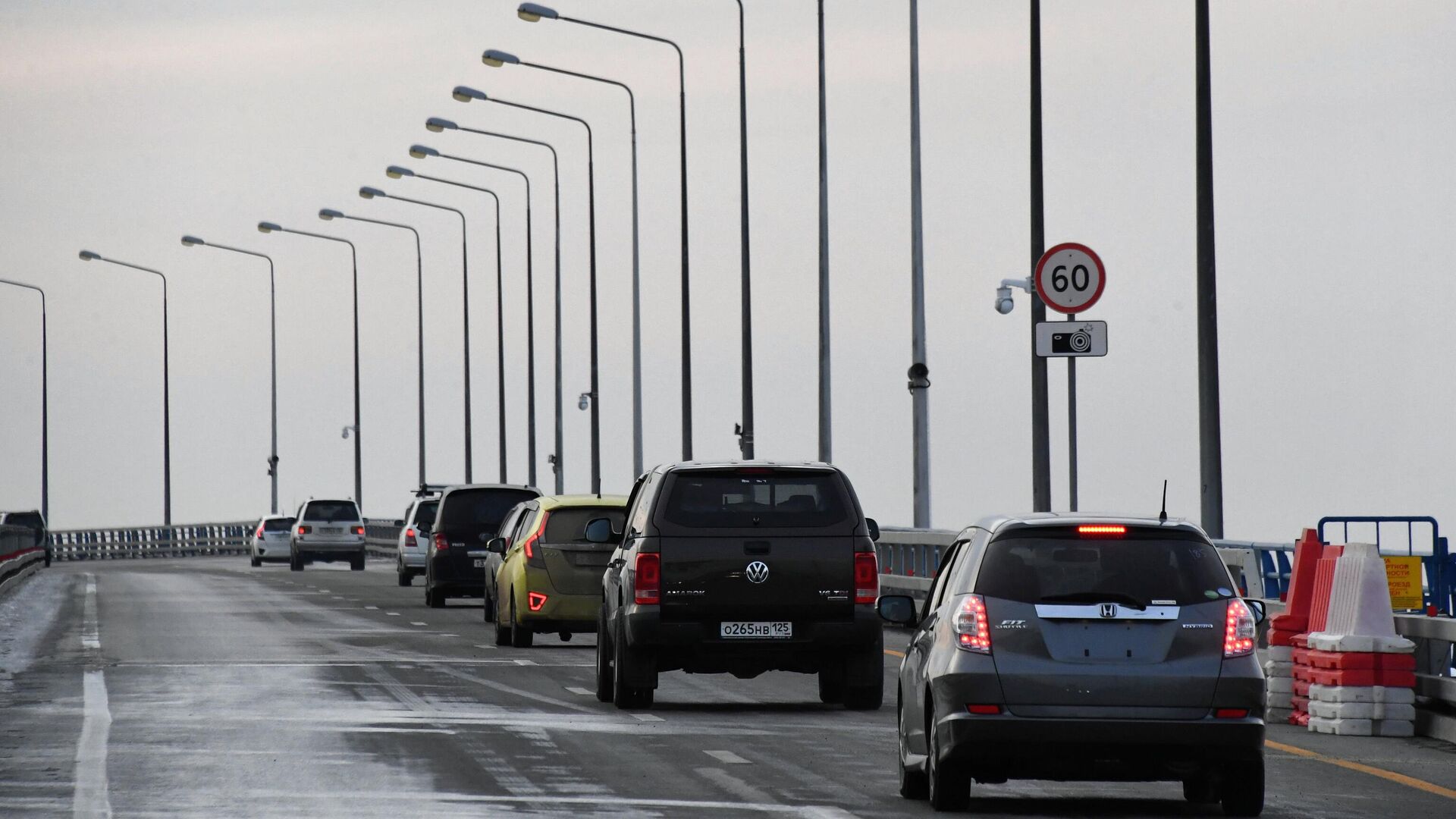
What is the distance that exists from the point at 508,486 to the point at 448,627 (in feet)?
20.7

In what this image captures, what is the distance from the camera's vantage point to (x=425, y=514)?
5134 centimetres

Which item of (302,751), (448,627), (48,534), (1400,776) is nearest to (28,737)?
(302,751)

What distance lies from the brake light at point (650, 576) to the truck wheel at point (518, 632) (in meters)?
8.52

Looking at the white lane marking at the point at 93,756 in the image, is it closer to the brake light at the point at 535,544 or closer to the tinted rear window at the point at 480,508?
the brake light at the point at 535,544

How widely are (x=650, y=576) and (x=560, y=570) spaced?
314 inches

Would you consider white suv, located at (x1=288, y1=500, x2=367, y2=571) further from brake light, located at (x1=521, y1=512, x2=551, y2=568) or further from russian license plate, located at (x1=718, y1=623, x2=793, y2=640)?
russian license plate, located at (x1=718, y1=623, x2=793, y2=640)

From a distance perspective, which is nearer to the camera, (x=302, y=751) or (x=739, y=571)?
(x=302, y=751)

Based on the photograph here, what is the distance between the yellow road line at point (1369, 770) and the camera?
14140 mm

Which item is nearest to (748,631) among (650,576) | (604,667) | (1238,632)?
(650,576)

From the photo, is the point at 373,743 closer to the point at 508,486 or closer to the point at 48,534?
the point at 508,486

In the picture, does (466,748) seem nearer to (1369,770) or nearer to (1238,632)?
(1369,770)

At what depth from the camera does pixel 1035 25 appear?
100 feet

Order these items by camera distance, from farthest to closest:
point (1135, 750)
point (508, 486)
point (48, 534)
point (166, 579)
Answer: point (48, 534)
point (166, 579)
point (508, 486)
point (1135, 750)

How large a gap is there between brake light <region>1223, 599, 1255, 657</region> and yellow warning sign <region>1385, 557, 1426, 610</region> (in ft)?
28.8
